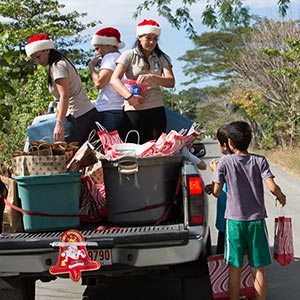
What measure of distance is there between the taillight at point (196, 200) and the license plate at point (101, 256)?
631mm

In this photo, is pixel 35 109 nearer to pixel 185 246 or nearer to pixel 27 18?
pixel 27 18

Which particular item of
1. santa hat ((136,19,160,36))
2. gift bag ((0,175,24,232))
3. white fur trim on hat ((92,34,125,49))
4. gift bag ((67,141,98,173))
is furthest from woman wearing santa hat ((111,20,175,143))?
gift bag ((0,175,24,232))

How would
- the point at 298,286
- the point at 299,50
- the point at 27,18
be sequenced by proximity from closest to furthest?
1. the point at 298,286
2. the point at 299,50
3. the point at 27,18

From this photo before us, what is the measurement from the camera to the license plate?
16.6 feet

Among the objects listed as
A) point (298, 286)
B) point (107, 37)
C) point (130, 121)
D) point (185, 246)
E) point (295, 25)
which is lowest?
point (298, 286)

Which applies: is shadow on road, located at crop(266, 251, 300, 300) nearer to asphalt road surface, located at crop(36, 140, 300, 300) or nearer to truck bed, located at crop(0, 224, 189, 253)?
asphalt road surface, located at crop(36, 140, 300, 300)

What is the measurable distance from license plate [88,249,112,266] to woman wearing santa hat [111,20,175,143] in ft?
6.12

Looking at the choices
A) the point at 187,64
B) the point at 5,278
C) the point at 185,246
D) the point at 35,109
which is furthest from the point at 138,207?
the point at 187,64

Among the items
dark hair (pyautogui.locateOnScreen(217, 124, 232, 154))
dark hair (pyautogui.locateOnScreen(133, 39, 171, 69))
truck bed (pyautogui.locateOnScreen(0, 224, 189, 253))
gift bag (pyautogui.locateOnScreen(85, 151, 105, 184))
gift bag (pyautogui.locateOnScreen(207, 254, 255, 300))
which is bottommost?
gift bag (pyautogui.locateOnScreen(207, 254, 255, 300))

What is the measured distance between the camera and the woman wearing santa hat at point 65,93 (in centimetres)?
651

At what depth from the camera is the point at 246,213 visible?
546 cm

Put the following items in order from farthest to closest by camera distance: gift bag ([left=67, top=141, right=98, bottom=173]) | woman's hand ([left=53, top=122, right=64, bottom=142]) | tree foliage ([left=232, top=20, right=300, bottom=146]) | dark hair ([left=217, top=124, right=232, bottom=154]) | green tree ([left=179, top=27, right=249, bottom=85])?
1. green tree ([left=179, top=27, right=249, bottom=85])
2. tree foliage ([left=232, top=20, right=300, bottom=146])
3. woman's hand ([left=53, top=122, right=64, bottom=142])
4. dark hair ([left=217, top=124, right=232, bottom=154])
5. gift bag ([left=67, top=141, right=98, bottom=173])

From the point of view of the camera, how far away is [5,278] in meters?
5.45

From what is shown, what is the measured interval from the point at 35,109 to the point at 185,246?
1497 cm
